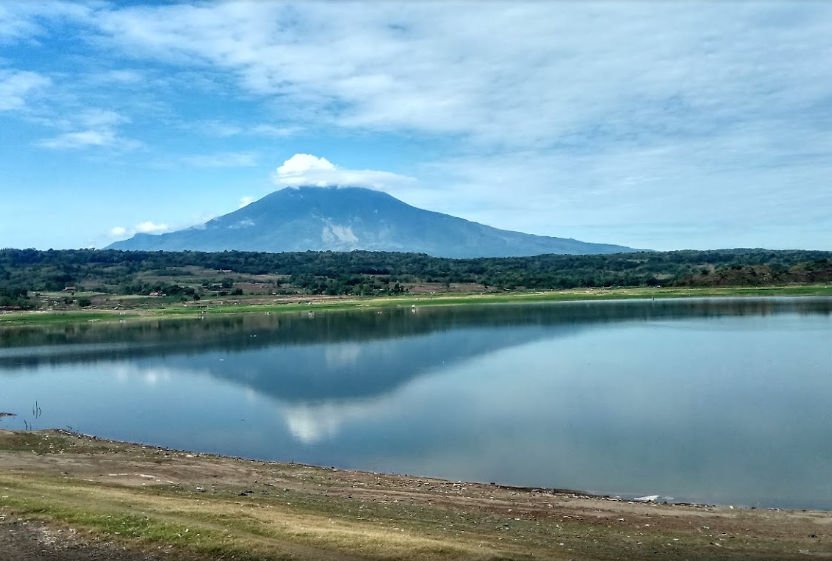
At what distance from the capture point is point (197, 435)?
24.7m

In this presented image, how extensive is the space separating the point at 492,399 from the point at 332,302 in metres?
71.1

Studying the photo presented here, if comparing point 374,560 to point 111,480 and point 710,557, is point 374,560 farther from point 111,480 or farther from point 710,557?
Result: point 111,480

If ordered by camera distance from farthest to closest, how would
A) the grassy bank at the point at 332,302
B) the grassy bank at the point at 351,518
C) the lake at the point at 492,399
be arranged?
1. the grassy bank at the point at 332,302
2. the lake at the point at 492,399
3. the grassy bank at the point at 351,518

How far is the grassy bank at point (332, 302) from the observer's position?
266 ft

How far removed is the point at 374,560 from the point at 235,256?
6707 inches

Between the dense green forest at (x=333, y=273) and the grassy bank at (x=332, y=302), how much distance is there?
271 inches

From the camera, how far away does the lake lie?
18625 millimetres

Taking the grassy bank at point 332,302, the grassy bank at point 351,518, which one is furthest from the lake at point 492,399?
the grassy bank at point 332,302

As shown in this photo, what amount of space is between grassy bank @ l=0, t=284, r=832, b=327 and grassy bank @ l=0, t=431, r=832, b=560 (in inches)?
2682

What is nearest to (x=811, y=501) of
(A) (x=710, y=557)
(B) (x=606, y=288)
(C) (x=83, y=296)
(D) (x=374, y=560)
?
(A) (x=710, y=557)

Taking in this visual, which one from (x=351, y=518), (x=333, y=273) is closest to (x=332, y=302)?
(x=333, y=273)

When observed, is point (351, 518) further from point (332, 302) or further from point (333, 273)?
point (333, 273)

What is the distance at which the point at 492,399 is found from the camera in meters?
28.8

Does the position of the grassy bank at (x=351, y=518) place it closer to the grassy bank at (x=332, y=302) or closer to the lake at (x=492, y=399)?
the lake at (x=492, y=399)
